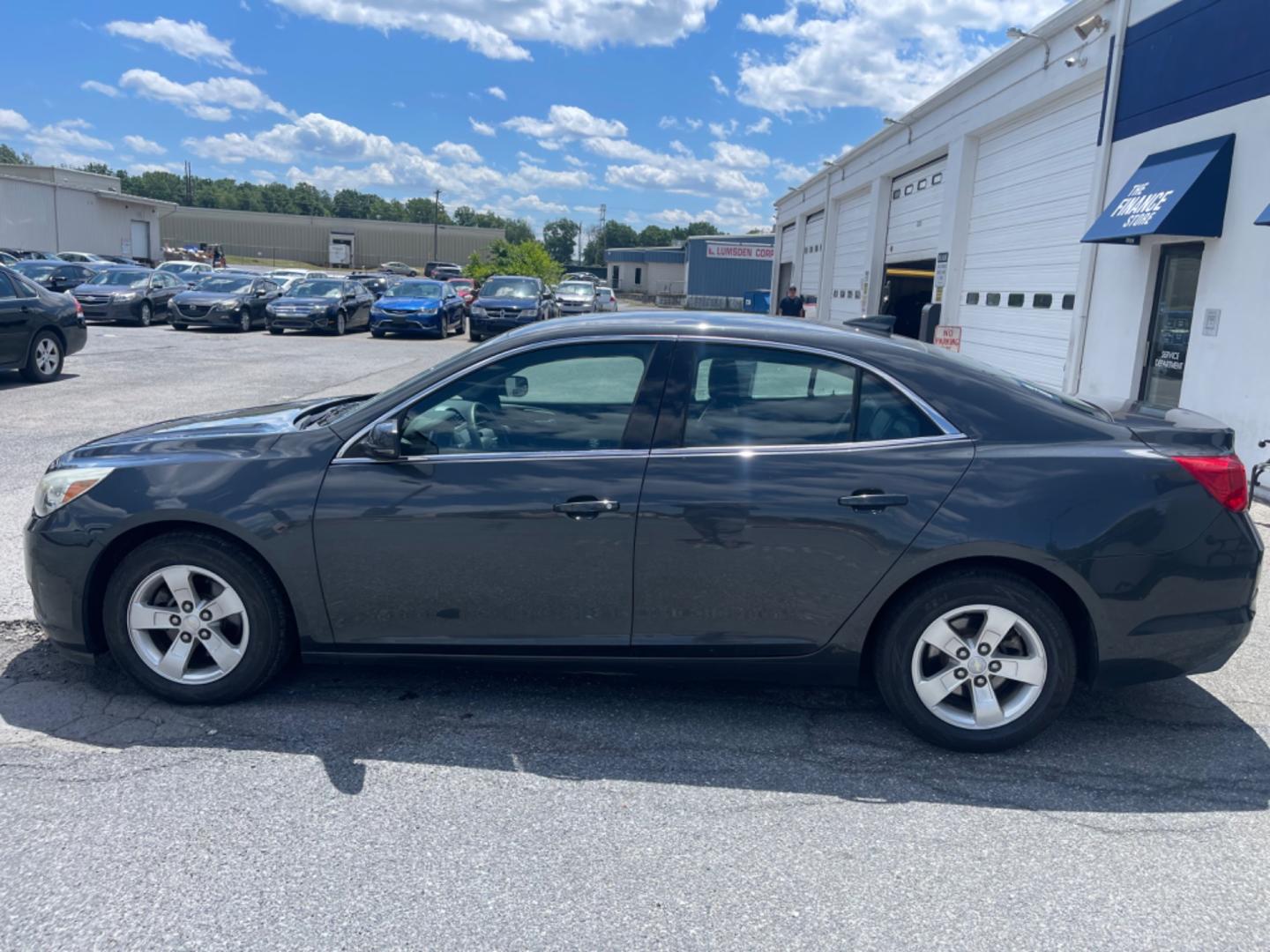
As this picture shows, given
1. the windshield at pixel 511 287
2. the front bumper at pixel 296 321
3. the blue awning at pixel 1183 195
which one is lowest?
the front bumper at pixel 296 321

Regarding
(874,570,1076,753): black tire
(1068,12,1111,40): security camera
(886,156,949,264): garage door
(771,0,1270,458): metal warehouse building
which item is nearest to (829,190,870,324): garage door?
(886,156,949,264): garage door

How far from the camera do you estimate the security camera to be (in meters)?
11.9

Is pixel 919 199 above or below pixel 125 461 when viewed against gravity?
above

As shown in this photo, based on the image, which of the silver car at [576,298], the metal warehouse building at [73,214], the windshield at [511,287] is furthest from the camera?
the metal warehouse building at [73,214]

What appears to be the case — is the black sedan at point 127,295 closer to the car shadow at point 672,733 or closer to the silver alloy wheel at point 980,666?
the car shadow at point 672,733

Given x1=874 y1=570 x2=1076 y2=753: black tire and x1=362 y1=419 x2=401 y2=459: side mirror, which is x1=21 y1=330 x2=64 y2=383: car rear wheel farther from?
x1=874 y1=570 x2=1076 y2=753: black tire

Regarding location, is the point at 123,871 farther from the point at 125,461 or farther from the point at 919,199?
the point at 919,199

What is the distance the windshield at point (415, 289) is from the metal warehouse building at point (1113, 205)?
13364mm

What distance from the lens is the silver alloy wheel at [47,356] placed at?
13.0 metres

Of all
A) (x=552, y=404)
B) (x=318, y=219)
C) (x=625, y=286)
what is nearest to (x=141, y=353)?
(x=552, y=404)

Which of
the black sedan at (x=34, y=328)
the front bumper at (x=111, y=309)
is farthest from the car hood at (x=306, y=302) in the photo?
the black sedan at (x=34, y=328)

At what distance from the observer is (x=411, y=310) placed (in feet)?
84.6

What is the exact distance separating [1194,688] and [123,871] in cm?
434

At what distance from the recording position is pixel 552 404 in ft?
13.2
